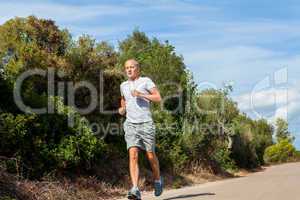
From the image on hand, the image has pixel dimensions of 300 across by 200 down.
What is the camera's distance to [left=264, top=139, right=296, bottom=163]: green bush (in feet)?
238

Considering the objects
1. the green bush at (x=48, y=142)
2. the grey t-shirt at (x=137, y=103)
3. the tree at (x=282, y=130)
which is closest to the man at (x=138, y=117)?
the grey t-shirt at (x=137, y=103)

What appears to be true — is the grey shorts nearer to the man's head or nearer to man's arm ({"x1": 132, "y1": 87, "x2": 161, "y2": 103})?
man's arm ({"x1": 132, "y1": 87, "x2": 161, "y2": 103})

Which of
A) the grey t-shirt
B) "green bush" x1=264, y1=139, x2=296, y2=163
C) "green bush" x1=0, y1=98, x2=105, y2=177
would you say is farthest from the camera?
"green bush" x1=264, y1=139, x2=296, y2=163

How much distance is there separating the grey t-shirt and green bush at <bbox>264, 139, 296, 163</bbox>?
210ft

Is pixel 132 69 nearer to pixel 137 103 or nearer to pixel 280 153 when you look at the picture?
pixel 137 103

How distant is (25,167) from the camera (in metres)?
10.1

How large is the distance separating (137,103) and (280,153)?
67.7 m

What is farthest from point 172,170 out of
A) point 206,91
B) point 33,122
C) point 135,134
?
point 206,91

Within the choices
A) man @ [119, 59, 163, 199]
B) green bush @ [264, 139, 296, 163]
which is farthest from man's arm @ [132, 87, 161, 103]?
green bush @ [264, 139, 296, 163]

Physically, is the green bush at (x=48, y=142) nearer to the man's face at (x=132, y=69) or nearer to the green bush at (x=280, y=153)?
the man's face at (x=132, y=69)

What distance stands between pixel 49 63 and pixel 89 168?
5577 mm

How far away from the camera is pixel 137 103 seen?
355 inches

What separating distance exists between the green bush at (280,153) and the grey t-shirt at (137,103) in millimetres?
63888

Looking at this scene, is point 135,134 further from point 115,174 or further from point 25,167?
point 115,174
